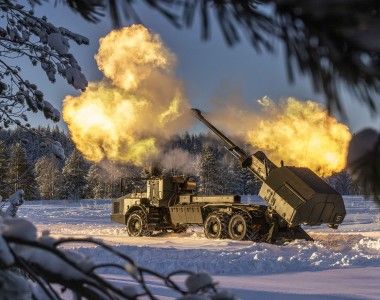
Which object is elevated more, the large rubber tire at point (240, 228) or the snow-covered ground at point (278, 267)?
the large rubber tire at point (240, 228)

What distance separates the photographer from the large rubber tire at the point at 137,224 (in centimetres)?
2266

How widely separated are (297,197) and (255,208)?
1997 millimetres

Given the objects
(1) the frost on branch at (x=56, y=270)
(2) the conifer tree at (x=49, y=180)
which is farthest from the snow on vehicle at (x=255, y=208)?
(2) the conifer tree at (x=49, y=180)

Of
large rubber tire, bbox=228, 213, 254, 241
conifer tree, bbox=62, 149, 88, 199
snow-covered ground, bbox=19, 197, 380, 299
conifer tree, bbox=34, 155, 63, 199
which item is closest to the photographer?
snow-covered ground, bbox=19, 197, 380, 299

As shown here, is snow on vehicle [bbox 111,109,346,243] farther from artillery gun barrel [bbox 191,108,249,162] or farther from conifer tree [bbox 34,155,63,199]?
conifer tree [bbox 34,155,63,199]

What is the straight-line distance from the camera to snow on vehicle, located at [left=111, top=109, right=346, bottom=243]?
17656 millimetres

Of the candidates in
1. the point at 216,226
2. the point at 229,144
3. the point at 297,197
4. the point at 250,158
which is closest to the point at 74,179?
the point at 229,144

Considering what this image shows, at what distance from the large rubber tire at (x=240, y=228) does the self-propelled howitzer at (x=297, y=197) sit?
0.80 metres

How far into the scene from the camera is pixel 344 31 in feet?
2.94

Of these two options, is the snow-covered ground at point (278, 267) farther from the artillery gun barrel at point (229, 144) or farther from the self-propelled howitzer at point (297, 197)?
the artillery gun barrel at point (229, 144)

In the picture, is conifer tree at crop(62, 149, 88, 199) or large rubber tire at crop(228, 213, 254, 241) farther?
conifer tree at crop(62, 149, 88, 199)

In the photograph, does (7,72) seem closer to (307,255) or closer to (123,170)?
(307,255)

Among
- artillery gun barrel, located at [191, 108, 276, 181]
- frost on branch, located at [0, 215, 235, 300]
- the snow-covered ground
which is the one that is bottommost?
the snow-covered ground

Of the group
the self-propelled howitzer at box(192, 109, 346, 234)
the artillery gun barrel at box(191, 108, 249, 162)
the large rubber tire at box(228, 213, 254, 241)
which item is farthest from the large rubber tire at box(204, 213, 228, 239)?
the artillery gun barrel at box(191, 108, 249, 162)
